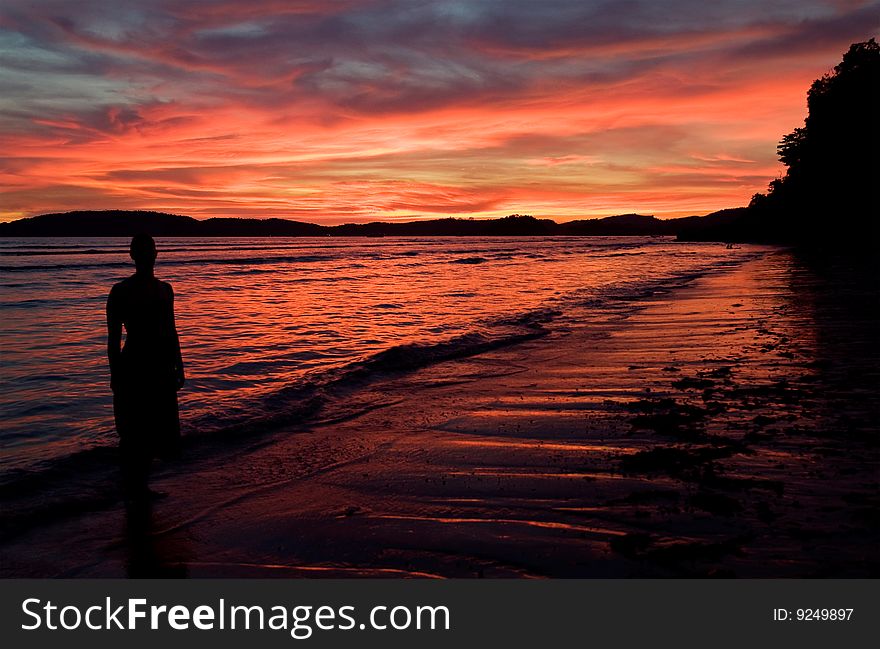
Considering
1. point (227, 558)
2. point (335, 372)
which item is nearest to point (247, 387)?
point (335, 372)

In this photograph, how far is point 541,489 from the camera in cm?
543

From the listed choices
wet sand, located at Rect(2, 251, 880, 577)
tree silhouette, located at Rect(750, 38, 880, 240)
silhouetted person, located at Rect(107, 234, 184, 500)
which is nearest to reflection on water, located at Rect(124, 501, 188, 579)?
wet sand, located at Rect(2, 251, 880, 577)

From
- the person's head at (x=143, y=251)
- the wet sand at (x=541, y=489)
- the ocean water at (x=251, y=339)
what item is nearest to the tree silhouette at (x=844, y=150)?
the ocean water at (x=251, y=339)

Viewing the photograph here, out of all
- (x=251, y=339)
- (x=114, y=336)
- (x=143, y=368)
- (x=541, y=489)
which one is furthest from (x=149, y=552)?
(x=251, y=339)

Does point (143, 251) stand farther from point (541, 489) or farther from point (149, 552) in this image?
point (541, 489)

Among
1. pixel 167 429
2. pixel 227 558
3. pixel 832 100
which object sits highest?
pixel 832 100

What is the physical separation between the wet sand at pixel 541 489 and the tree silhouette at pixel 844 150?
49926mm

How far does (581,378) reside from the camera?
9.91m

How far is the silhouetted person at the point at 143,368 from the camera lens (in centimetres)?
550

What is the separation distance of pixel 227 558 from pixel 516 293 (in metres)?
24.2

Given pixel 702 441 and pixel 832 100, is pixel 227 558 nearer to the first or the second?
pixel 702 441

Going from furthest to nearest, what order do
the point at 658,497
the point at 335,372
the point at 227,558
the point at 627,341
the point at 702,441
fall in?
the point at 627,341
the point at 335,372
the point at 702,441
the point at 658,497
the point at 227,558

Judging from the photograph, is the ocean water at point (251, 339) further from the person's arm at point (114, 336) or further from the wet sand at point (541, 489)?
the person's arm at point (114, 336)

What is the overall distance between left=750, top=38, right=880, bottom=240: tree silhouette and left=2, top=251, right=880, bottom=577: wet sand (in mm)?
49926
